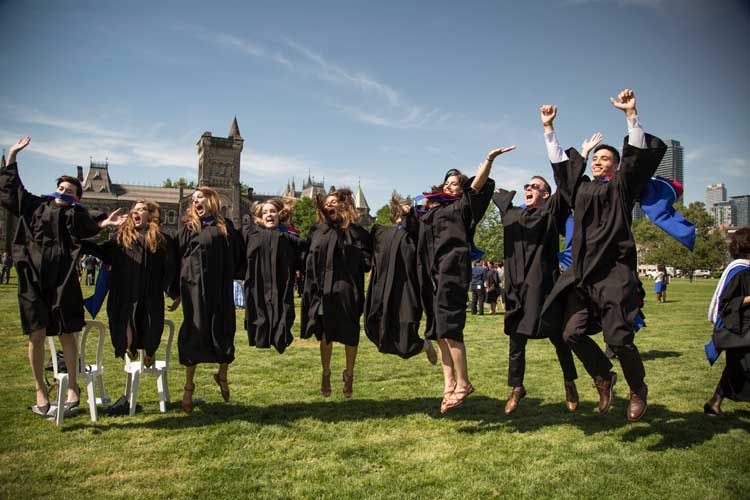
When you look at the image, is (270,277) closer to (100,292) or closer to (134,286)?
(134,286)

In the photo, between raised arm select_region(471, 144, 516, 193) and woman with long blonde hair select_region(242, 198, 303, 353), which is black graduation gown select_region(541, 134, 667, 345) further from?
woman with long blonde hair select_region(242, 198, 303, 353)

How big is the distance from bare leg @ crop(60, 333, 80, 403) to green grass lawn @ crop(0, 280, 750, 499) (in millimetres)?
267

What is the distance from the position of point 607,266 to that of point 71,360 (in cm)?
565

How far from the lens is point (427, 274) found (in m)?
5.83

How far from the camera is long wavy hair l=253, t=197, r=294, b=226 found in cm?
647

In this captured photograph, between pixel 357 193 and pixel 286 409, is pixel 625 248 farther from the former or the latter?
pixel 357 193

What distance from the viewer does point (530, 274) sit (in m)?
5.44

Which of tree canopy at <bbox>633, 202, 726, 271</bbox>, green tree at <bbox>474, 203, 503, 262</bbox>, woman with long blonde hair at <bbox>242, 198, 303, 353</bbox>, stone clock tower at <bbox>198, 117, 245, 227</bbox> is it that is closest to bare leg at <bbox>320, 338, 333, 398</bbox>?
woman with long blonde hair at <bbox>242, 198, 303, 353</bbox>

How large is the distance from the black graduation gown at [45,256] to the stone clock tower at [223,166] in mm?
96864

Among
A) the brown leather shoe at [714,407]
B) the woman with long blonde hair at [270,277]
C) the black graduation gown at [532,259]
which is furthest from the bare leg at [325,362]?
the brown leather shoe at [714,407]

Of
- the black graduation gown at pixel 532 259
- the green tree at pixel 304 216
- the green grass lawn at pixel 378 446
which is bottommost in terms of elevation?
the green grass lawn at pixel 378 446

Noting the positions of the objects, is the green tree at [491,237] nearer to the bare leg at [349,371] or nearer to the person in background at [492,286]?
the person in background at [492,286]

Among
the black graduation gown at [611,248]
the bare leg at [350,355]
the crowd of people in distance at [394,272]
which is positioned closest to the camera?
the black graduation gown at [611,248]

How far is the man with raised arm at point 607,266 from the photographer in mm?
4668
